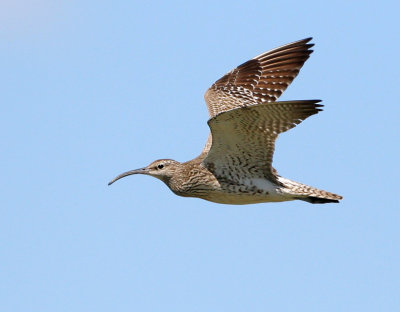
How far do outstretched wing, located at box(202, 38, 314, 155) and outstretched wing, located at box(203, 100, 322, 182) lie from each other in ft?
7.01

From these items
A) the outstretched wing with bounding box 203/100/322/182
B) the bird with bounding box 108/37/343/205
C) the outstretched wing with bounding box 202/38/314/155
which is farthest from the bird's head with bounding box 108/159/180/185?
the outstretched wing with bounding box 202/38/314/155

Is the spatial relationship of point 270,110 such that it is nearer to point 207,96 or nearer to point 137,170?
point 137,170

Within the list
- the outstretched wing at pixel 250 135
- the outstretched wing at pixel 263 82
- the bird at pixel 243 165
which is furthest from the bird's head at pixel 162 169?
the outstretched wing at pixel 263 82

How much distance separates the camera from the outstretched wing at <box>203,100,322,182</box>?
40.1 feet

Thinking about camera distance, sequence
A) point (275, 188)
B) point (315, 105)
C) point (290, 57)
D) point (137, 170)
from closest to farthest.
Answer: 1. point (315, 105)
2. point (275, 188)
3. point (137, 170)
4. point (290, 57)

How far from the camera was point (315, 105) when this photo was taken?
1209 cm

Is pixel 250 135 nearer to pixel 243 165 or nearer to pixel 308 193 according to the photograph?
pixel 243 165

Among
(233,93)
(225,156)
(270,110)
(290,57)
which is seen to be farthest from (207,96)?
(270,110)

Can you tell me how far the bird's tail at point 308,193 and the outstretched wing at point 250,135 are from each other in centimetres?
27

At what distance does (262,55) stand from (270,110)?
15.4 ft

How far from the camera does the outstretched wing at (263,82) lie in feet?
51.9

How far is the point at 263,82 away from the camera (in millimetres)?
16062

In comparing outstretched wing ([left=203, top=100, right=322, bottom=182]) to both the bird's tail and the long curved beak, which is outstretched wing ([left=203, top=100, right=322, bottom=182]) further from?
the long curved beak

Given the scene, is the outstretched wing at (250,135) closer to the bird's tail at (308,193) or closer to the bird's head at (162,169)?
the bird's tail at (308,193)
